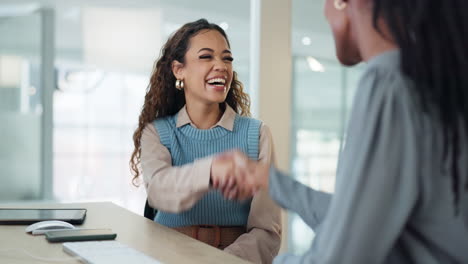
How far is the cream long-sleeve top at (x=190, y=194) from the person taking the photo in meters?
1.87

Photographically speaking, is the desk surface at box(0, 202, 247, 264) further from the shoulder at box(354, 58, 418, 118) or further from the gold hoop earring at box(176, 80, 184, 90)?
the shoulder at box(354, 58, 418, 118)

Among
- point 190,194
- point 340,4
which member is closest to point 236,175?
point 340,4

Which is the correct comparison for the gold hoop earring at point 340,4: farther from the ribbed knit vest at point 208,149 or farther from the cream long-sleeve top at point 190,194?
the ribbed knit vest at point 208,149

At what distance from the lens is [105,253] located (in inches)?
58.5

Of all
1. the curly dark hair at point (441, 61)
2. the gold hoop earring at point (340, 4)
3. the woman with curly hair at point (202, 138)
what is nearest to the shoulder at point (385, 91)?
the curly dark hair at point (441, 61)

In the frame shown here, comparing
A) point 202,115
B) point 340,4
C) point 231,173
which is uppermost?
point 340,4

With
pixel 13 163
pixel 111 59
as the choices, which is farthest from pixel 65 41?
pixel 13 163

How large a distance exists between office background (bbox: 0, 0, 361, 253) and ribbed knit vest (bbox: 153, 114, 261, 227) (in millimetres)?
1623

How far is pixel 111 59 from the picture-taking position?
156 inches

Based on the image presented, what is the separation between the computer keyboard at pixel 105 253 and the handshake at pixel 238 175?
0.82 feet

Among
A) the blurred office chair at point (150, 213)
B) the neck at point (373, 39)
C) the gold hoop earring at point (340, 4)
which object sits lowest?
the blurred office chair at point (150, 213)

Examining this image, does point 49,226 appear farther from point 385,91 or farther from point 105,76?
point 105,76

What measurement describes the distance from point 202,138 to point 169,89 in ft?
1.11

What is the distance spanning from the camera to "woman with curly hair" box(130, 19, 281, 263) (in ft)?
7.02
